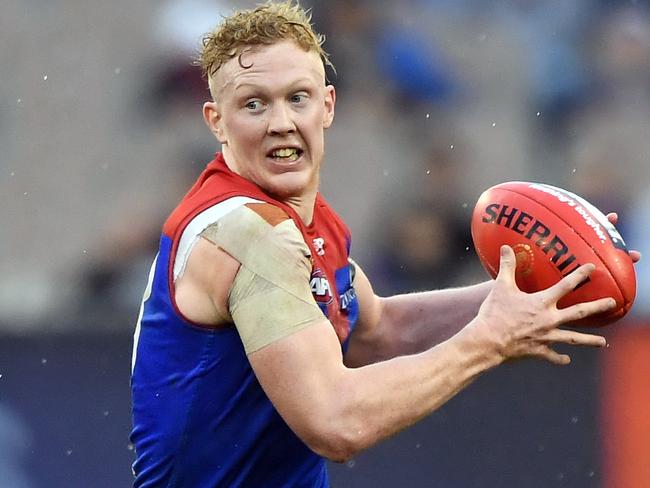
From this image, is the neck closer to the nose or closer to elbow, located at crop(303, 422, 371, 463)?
the nose

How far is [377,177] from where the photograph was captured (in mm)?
7398

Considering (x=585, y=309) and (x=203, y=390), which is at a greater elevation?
(x=585, y=309)

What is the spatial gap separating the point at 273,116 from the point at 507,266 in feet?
2.64

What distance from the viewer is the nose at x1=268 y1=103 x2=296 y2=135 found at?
3703mm

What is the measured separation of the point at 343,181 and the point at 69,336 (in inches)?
71.6

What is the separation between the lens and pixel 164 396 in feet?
12.1

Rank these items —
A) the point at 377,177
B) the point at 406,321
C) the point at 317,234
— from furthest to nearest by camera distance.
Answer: the point at 377,177, the point at 406,321, the point at 317,234

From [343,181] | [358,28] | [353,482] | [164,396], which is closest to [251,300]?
[164,396]

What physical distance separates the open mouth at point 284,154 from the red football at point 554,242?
0.65m

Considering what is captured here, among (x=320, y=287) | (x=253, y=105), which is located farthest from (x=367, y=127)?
(x=320, y=287)

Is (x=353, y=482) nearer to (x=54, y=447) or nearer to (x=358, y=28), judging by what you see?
(x=54, y=447)

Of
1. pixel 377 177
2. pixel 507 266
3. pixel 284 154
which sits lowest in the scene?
pixel 377 177

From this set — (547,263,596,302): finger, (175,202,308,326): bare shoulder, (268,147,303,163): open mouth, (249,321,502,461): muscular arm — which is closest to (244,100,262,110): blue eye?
(268,147,303,163): open mouth

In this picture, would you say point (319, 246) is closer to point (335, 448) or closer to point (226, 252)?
point (226, 252)
